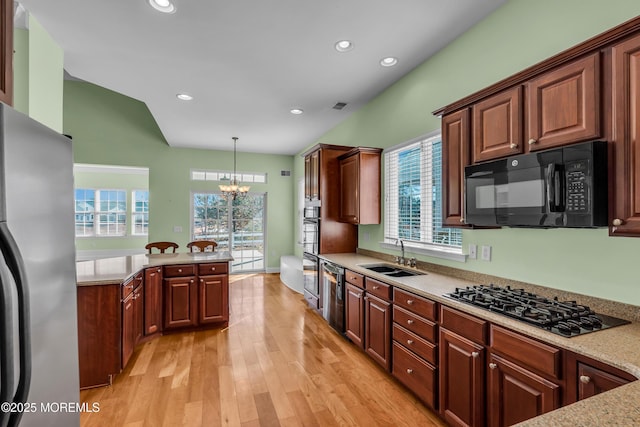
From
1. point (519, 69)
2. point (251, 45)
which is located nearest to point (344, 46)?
point (251, 45)

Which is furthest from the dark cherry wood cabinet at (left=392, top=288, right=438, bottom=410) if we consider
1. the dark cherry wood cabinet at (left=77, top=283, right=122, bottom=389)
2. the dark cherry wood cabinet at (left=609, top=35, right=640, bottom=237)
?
the dark cherry wood cabinet at (left=77, top=283, right=122, bottom=389)

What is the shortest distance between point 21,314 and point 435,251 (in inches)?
115

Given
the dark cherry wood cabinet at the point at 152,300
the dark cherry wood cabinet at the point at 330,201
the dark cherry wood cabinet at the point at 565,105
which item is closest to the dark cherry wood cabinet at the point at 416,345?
the dark cherry wood cabinet at the point at 565,105

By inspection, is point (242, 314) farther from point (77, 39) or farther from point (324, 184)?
point (77, 39)

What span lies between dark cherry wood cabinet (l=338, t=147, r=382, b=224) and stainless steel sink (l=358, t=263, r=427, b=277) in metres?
0.66

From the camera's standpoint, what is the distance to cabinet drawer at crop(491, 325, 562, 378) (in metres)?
1.40

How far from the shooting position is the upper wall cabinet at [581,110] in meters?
1.35

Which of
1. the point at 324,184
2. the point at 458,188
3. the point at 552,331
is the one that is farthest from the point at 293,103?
the point at 552,331

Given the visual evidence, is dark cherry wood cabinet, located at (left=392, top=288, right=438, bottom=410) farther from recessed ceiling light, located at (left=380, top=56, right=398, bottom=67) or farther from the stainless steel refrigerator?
recessed ceiling light, located at (left=380, top=56, right=398, bottom=67)

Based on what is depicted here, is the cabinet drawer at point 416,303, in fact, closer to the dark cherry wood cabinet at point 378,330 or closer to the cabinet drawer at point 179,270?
the dark cherry wood cabinet at point 378,330

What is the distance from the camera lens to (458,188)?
2344 mm

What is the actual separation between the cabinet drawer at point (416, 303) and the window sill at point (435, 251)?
645mm

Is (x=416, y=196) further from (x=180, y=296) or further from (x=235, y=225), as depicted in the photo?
(x=235, y=225)

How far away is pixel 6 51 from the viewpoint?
1166mm
